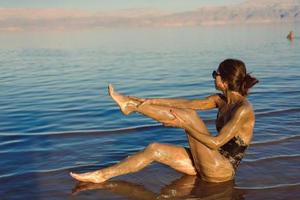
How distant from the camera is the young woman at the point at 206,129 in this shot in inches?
253

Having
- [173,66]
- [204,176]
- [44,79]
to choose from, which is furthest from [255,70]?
[204,176]

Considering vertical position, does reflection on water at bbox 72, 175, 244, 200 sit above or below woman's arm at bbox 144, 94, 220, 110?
below

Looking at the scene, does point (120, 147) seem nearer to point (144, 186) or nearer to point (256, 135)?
point (144, 186)

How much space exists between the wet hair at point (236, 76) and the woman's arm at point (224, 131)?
324 millimetres

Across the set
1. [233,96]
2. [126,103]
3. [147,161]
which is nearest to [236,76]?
[233,96]

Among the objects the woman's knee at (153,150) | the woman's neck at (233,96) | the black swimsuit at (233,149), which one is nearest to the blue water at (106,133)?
the black swimsuit at (233,149)

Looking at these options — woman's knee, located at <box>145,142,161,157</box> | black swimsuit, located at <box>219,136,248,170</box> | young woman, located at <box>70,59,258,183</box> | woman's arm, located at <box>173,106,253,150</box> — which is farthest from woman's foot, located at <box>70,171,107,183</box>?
black swimsuit, located at <box>219,136,248,170</box>

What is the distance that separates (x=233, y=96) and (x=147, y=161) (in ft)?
5.66

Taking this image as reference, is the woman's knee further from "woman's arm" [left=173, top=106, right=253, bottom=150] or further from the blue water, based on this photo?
"woman's arm" [left=173, top=106, right=253, bottom=150]

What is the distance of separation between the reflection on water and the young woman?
0.11 meters

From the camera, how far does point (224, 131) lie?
6.39 metres

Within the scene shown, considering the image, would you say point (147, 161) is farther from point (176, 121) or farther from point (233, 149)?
point (233, 149)

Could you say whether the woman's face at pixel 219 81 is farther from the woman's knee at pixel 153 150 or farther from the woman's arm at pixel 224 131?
the woman's knee at pixel 153 150

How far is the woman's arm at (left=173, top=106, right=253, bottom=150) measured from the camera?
6.38 meters
